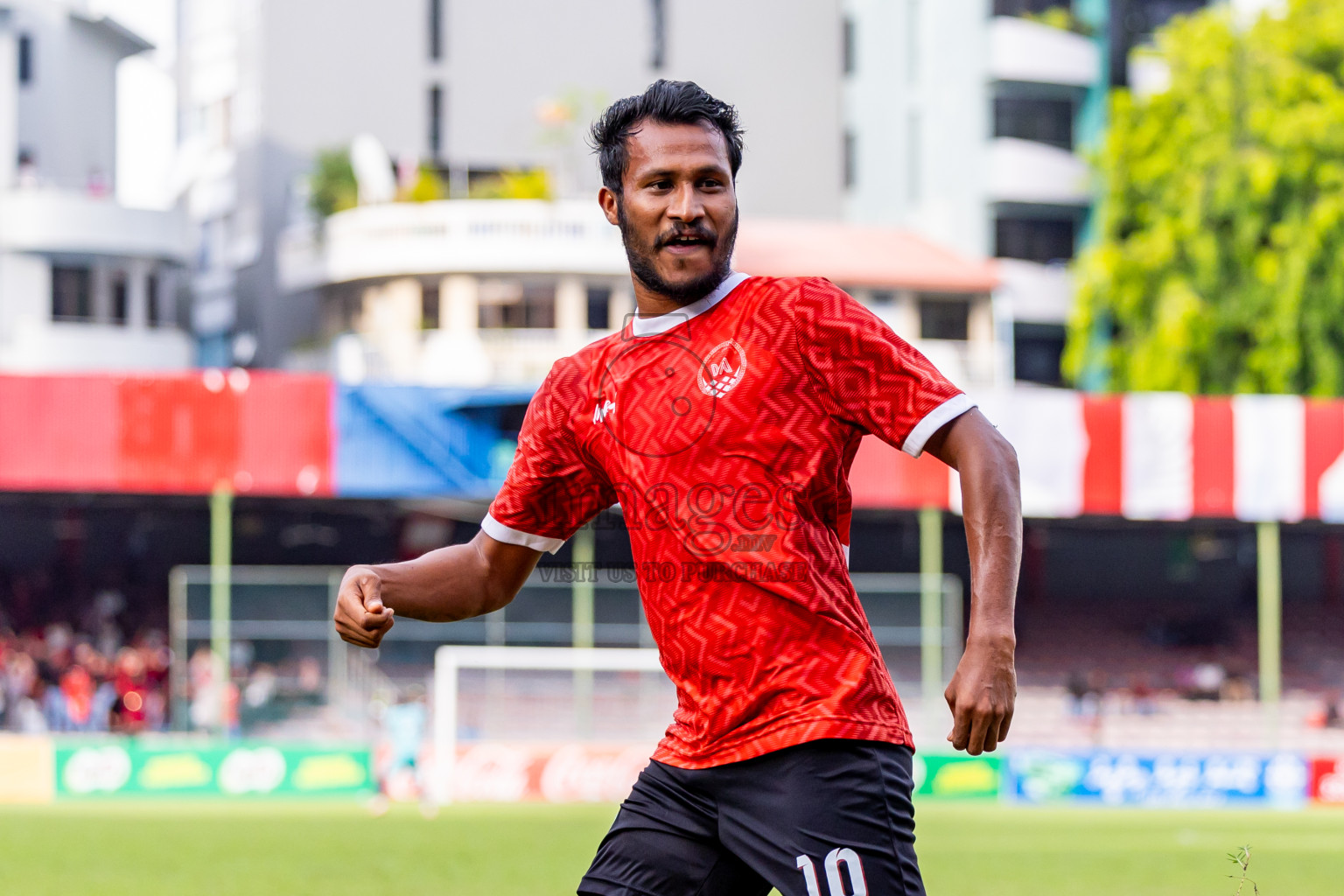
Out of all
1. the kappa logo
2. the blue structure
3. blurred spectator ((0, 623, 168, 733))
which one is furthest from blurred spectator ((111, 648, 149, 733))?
the kappa logo

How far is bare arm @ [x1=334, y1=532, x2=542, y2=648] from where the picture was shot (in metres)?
3.83

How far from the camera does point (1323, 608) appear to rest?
33.1 metres

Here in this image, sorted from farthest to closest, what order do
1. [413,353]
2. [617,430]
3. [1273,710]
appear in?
[413,353], [1273,710], [617,430]

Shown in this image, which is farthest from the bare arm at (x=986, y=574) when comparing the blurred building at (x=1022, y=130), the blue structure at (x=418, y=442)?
the blurred building at (x=1022, y=130)

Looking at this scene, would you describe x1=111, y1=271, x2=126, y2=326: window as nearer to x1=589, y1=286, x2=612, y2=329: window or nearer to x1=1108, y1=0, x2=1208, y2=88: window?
x1=589, y1=286, x2=612, y2=329: window

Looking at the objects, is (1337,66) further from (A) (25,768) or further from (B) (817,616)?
(B) (817,616)

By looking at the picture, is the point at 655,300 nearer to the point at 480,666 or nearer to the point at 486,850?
the point at 486,850

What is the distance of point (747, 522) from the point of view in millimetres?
3373

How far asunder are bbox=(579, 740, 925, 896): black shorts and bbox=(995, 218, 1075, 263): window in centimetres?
3954

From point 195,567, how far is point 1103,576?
1608cm

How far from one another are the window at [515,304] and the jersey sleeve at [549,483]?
109ft

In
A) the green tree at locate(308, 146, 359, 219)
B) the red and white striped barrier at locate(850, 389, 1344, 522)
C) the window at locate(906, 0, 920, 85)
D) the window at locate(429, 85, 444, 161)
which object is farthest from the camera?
the window at locate(906, 0, 920, 85)

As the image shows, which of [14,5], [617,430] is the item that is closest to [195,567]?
[14,5]

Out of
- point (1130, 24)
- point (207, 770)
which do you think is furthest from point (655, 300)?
point (1130, 24)
